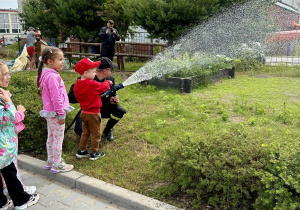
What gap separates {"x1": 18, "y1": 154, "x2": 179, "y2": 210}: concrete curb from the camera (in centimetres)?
299

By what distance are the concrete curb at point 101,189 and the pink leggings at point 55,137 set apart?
0.23m

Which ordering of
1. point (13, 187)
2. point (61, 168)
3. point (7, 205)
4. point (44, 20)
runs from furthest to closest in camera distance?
point (44, 20) → point (61, 168) → point (7, 205) → point (13, 187)

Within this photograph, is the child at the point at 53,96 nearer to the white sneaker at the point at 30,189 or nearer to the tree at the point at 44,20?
the white sneaker at the point at 30,189

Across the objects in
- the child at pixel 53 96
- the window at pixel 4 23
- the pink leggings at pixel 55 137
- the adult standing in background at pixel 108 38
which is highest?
the window at pixel 4 23

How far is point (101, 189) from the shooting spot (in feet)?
10.7

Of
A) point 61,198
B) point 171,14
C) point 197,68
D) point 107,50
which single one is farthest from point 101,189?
point 171,14

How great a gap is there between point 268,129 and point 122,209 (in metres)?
2.91

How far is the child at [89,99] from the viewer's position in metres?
3.64

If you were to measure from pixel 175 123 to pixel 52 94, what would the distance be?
2.47 m

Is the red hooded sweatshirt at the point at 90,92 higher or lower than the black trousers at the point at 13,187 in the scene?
higher

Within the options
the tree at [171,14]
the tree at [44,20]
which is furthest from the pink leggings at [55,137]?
the tree at [44,20]

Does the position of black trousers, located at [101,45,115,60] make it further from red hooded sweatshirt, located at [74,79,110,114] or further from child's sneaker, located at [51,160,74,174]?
child's sneaker, located at [51,160,74,174]

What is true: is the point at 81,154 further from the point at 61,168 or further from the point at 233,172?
the point at 233,172

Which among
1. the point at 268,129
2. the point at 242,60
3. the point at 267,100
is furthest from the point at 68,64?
the point at 268,129
